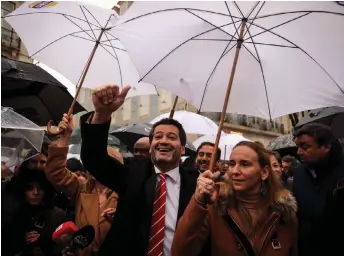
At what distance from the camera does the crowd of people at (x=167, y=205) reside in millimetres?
2441

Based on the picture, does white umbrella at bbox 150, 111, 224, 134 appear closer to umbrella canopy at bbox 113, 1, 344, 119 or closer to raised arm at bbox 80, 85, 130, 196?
umbrella canopy at bbox 113, 1, 344, 119

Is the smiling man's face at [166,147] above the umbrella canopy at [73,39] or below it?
below

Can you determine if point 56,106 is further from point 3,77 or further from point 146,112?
point 146,112

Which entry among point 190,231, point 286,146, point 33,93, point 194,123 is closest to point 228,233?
point 190,231

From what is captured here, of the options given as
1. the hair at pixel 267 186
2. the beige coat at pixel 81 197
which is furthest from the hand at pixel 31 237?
the hair at pixel 267 186

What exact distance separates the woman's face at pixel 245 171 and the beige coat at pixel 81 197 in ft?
3.42

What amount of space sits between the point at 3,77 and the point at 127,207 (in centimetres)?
233

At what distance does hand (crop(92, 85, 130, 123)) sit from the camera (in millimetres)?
2557

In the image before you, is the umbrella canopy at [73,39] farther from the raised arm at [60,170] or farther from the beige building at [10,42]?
the beige building at [10,42]

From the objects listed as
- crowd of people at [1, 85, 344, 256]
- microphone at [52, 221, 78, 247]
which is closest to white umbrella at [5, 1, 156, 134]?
crowd of people at [1, 85, 344, 256]

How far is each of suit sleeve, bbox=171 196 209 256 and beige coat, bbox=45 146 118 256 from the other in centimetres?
77

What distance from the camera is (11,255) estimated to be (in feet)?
9.81

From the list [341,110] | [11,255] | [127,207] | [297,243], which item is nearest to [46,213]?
[11,255]

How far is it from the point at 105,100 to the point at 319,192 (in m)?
2.05
